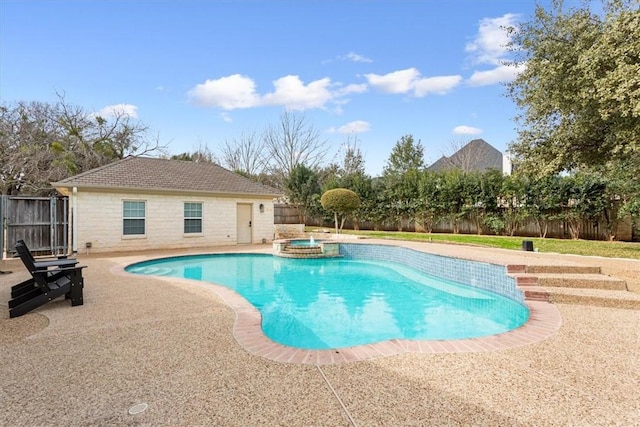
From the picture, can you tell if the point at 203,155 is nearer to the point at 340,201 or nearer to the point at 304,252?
the point at 340,201

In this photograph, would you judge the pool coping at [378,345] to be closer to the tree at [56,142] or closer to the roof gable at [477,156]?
the tree at [56,142]

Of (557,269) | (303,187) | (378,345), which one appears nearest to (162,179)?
(303,187)

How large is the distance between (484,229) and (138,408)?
62.9 ft

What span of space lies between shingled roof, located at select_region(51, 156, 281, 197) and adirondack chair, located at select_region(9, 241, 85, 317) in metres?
8.04

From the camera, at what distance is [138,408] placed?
2750mm

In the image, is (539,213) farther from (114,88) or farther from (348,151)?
(114,88)

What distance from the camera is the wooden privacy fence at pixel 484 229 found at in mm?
14844

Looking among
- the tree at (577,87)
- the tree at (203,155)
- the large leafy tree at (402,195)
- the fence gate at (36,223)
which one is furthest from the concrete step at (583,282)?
the tree at (203,155)

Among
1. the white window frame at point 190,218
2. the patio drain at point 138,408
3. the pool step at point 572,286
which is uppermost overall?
the white window frame at point 190,218

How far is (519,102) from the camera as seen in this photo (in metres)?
11.4

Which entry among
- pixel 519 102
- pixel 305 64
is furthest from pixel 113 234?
pixel 519 102

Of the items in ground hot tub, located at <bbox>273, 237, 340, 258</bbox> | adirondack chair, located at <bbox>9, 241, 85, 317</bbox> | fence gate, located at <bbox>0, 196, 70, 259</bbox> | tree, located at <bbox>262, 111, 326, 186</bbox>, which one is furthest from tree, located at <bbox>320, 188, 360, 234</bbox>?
adirondack chair, located at <bbox>9, 241, 85, 317</bbox>

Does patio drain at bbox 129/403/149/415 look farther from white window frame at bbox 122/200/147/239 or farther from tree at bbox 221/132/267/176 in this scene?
tree at bbox 221/132/267/176

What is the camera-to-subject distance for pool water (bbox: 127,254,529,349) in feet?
19.4
